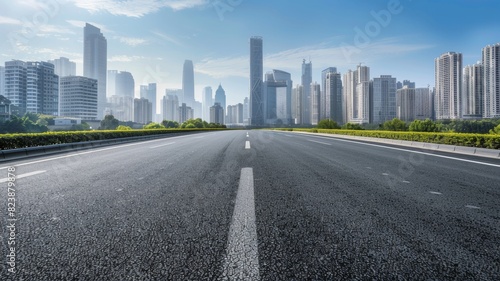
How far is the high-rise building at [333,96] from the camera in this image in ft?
437

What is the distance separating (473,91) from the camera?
111 metres

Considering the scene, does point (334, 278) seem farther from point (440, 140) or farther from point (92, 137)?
point (92, 137)

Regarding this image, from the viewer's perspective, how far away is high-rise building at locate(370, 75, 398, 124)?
13588cm

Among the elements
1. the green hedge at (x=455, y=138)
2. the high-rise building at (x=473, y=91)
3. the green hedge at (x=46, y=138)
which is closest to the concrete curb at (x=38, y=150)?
the green hedge at (x=46, y=138)

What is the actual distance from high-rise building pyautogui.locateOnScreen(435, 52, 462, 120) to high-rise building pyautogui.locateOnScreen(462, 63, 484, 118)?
258 cm

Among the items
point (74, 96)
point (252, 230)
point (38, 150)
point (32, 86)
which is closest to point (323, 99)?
point (38, 150)

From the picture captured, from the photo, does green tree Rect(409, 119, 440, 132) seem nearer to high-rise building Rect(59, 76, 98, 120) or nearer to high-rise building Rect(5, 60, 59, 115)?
high-rise building Rect(5, 60, 59, 115)

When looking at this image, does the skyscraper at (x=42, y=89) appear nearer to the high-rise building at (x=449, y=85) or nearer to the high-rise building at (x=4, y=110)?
the high-rise building at (x=4, y=110)

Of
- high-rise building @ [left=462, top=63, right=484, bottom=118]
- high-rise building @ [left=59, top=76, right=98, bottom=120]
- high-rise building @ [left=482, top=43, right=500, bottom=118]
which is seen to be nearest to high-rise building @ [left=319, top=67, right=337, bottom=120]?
high-rise building @ [left=462, top=63, right=484, bottom=118]

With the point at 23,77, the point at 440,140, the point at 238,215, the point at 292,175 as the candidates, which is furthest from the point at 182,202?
the point at 23,77

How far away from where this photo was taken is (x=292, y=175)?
5.03 m

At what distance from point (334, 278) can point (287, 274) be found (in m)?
0.28

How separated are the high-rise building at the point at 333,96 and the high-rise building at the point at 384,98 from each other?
17576 millimetres

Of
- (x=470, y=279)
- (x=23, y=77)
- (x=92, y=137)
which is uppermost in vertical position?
(x=23, y=77)
